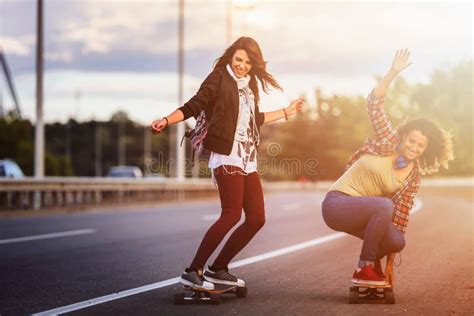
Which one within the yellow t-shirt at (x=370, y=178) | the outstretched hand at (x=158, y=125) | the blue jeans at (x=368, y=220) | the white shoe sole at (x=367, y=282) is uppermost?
the outstretched hand at (x=158, y=125)

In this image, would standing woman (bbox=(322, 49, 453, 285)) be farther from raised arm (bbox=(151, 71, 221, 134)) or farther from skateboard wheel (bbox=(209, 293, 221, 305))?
raised arm (bbox=(151, 71, 221, 134))

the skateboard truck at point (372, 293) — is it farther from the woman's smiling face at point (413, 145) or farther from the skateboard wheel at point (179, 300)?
the skateboard wheel at point (179, 300)

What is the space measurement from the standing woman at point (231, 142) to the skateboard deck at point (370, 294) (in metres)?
0.87

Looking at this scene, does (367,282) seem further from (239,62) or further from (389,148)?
(239,62)

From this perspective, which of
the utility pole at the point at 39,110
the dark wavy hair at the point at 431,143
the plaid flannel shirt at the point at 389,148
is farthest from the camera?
the utility pole at the point at 39,110

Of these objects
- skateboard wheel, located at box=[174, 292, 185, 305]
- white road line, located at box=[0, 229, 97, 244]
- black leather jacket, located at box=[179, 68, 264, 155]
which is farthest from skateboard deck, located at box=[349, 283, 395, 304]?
white road line, located at box=[0, 229, 97, 244]

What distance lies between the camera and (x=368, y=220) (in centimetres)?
636

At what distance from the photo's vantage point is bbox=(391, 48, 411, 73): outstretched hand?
6.17 meters

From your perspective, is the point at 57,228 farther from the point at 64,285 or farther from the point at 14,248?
the point at 64,285

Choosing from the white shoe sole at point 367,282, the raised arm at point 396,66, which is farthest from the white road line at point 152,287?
the raised arm at point 396,66

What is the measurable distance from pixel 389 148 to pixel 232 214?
4.23 feet

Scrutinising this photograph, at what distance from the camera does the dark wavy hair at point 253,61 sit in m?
6.44

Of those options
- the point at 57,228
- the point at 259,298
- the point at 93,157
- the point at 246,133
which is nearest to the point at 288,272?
the point at 259,298

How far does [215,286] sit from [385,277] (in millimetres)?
1275
